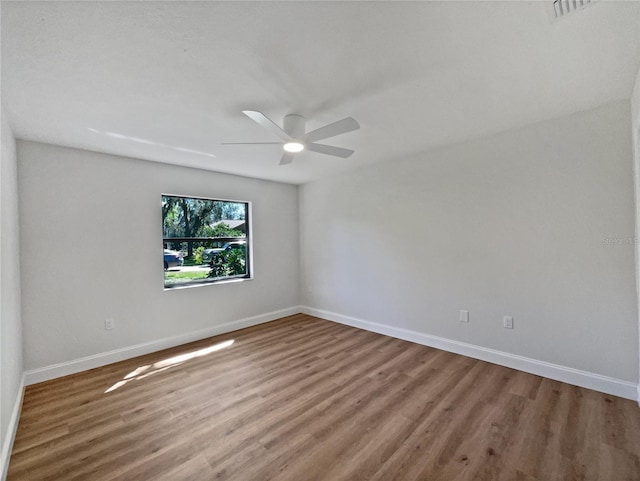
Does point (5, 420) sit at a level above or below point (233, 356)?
above

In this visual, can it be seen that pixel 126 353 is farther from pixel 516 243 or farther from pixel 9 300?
→ pixel 516 243

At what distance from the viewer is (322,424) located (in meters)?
2.02

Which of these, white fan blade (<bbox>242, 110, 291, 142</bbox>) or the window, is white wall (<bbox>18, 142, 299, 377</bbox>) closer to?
the window

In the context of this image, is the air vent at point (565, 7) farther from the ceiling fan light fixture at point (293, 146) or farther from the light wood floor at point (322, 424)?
the light wood floor at point (322, 424)

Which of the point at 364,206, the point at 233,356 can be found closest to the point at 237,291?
the point at 233,356

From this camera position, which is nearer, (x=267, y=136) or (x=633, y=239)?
(x=633, y=239)

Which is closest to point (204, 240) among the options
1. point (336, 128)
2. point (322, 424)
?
point (336, 128)

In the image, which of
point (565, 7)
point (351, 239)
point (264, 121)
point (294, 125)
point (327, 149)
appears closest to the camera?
point (565, 7)

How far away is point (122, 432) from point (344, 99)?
2931 millimetres

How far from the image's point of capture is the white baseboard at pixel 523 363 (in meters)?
2.28

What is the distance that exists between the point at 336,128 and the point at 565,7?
1.33 meters

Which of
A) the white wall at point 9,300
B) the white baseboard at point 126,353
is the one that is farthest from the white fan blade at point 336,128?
the white baseboard at point 126,353

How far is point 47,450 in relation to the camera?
182 centimetres

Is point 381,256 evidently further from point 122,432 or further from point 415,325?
point 122,432
